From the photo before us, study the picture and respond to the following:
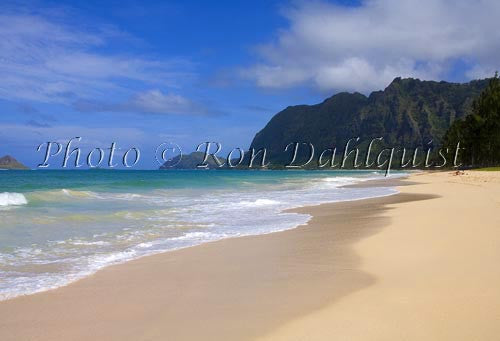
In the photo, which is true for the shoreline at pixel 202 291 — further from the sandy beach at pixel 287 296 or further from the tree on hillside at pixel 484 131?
the tree on hillside at pixel 484 131

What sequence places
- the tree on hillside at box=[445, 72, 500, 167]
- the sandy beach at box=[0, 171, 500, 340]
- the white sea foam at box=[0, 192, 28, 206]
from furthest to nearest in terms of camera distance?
1. the tree on hillside at box=[445, 72, 500, 167]
2. the white sea foam at box=[0, 192, 28, 206]
3. the sandy beach at box=[0, 171, 500, 340]

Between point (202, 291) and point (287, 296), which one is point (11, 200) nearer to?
point (202, 291)

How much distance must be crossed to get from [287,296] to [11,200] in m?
18.7

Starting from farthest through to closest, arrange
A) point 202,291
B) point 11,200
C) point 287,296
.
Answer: point 11,200
point 202,291
point 287,296

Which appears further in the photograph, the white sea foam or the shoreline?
the white sea foam

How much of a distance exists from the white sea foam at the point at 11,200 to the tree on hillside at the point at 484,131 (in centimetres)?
6502

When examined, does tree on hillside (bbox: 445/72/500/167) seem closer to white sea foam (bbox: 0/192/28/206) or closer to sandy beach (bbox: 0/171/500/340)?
white sea foam (bbox: 0/192/28/206)

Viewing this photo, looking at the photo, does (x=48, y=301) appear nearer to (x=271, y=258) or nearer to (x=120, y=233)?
(x=271, y=258)

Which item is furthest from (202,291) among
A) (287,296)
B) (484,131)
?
(484,131)

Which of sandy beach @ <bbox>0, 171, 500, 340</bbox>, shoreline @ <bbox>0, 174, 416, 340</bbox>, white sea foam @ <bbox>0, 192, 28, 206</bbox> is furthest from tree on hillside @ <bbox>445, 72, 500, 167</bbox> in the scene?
shoreline @ <bbox>0, 174, 416, 340</bbox>

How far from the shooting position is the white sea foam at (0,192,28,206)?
19.5 metres

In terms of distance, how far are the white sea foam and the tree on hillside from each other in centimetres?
6502

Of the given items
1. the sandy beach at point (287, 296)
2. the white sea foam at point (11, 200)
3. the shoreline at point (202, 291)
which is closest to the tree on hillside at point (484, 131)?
the white sea foam at point (11, 200)

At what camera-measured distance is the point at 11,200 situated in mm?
20062
